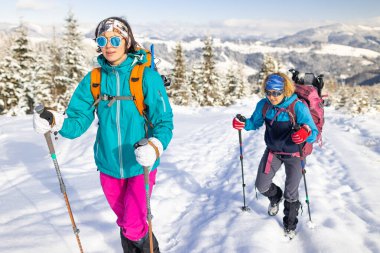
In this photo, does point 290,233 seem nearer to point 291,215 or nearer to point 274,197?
point 291,215

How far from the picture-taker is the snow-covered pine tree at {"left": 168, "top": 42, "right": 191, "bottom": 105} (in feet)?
121

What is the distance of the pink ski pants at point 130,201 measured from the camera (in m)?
3.05

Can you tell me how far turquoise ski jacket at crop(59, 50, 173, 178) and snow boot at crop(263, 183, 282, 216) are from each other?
2.73 metres

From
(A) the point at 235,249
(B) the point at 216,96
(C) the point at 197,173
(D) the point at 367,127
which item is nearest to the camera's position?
(A) the point at 235,249

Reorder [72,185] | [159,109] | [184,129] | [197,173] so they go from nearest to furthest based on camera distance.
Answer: [159,109] → [72,185] → [197,173] → [184,129]

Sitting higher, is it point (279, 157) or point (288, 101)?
point (288, 101)

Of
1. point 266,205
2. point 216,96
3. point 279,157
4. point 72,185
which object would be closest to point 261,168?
point 279,157

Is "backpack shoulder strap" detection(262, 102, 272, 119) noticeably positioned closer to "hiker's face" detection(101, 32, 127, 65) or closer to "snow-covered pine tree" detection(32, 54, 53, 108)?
"hiker's face" detection(101, 32, 127, 65)

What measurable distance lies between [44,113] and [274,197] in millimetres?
3845

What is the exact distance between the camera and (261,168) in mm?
4773

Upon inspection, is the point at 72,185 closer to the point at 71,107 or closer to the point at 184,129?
the point at 71,107

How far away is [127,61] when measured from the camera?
116 inches

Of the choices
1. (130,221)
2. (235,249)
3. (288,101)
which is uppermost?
(288,101)

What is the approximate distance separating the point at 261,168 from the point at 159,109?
2.58m
